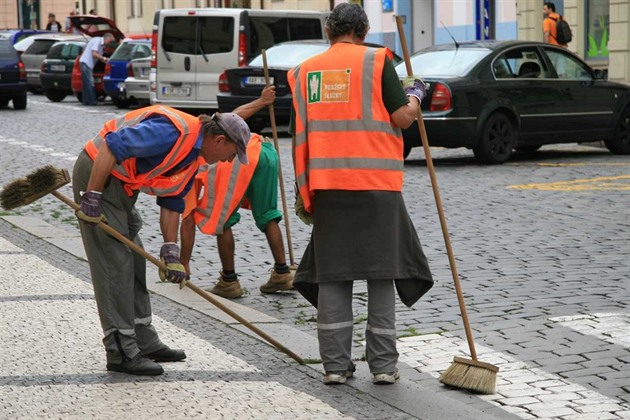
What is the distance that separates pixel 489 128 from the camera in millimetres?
16734

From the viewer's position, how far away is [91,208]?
6289mm

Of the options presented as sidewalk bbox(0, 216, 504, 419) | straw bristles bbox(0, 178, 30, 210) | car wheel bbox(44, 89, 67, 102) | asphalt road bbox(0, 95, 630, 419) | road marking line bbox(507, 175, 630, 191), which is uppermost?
straw bristles bbox(0, 178, 30, 210)

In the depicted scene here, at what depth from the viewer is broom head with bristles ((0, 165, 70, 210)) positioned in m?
6.46

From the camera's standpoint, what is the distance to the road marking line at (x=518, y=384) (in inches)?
235

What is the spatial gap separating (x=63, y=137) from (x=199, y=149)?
52.3ft

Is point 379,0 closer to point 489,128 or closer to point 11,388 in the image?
point 489,128

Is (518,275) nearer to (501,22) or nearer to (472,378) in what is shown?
(472,378)

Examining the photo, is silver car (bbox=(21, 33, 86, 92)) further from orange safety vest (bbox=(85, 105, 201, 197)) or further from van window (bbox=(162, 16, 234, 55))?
orange safety vest (bbox=(85, 105, 201, 197))

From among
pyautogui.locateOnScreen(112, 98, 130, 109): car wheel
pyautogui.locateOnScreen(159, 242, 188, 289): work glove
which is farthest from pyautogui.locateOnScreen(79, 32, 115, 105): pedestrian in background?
pyautogui.locateOnScreen(159, 242, 188, 289): work glove

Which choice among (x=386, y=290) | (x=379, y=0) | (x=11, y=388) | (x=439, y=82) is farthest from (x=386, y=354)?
(x=379, y=0)

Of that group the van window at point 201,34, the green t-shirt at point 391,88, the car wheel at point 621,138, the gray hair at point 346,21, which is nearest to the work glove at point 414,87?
the green t-shirt at point 391,88

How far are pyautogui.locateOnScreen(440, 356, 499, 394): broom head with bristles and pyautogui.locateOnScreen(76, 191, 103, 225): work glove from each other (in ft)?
5.57

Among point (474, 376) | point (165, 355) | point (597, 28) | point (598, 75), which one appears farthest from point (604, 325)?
point (597, 28)

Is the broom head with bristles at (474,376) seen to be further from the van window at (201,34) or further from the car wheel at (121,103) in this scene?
the car wheel at (121,103)
